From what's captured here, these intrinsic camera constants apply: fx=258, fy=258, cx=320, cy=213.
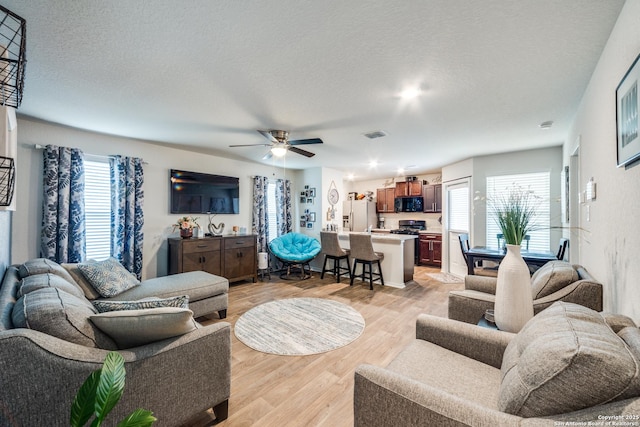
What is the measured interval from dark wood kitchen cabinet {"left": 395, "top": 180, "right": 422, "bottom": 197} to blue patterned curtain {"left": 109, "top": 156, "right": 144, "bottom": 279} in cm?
611

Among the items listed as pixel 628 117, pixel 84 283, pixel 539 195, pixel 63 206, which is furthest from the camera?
pixel 539 195

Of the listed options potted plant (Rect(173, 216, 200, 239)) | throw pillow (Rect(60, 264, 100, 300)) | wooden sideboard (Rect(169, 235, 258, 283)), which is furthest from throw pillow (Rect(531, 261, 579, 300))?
potted plant (Rect(173, 216, 200, 239))

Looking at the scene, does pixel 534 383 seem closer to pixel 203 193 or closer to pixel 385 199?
pixel 203 193

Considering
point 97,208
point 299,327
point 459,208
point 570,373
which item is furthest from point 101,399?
point 459,208

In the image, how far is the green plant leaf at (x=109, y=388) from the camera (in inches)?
31.8

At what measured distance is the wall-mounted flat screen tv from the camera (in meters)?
4.43

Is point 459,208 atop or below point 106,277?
atop

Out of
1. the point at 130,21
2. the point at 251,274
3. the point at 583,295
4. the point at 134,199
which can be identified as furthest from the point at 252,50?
the point at 251,274

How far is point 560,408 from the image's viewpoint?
0.76m

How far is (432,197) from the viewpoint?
22.2ft

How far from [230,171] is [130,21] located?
377 centimetres

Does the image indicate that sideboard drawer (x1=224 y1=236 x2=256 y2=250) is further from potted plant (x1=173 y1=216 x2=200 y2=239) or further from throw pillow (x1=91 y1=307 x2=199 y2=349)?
throw pillow (x1=91 y1=307 x2=199 y2=349)

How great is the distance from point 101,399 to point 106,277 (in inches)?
94.6

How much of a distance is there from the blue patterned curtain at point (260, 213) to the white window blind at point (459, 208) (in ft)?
13.5
